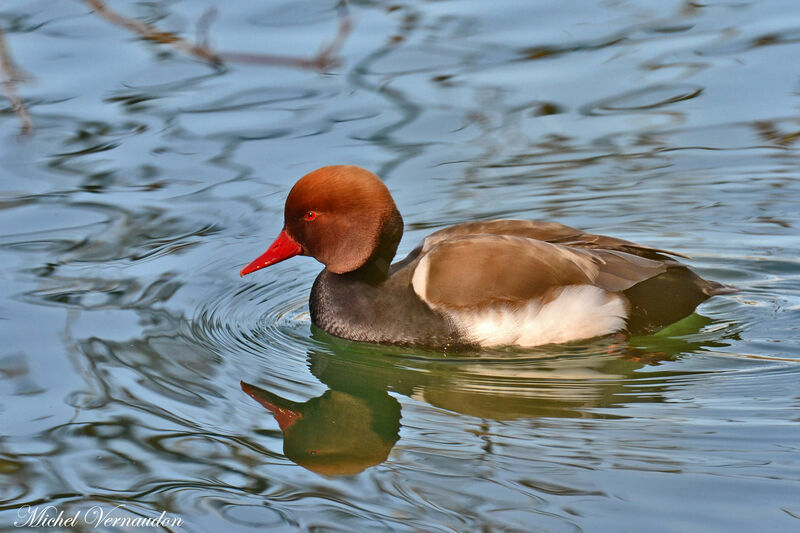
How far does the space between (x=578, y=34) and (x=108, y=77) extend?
3.98 m

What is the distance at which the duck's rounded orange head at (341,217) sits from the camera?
571cm

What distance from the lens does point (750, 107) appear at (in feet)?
27.6

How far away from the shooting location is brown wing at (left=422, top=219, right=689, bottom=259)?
230 inches

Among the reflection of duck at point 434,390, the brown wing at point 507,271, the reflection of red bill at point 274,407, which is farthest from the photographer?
the brown wing at point 507,271

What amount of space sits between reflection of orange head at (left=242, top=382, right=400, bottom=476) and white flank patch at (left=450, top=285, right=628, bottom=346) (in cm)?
64

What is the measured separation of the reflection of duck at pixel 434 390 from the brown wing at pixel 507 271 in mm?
314

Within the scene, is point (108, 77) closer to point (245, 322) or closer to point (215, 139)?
point (215, 139)

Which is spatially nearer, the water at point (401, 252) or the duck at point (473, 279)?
the water at point (401, 252)

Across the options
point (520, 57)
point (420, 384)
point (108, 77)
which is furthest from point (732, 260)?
point (108, 77)

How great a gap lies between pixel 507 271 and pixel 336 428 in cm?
121
